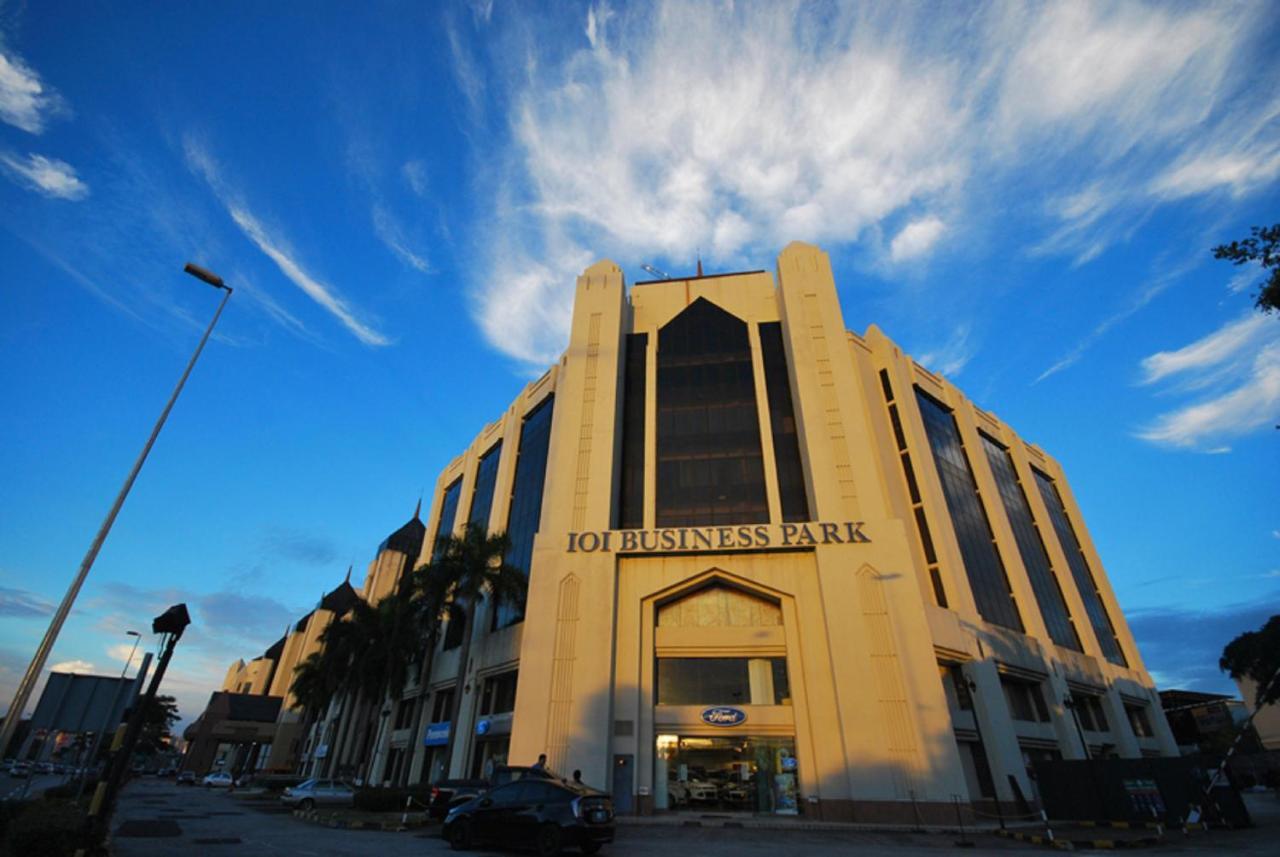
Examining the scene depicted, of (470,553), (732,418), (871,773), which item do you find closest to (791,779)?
(871,773)

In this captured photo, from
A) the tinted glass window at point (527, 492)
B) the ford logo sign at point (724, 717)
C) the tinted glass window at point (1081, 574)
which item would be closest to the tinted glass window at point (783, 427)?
the ford logo sign at point (724, 717)

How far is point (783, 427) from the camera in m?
36.1

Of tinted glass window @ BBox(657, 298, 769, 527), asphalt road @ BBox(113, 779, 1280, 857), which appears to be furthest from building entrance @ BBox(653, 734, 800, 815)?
tinted glass window @ BBox(657, 298, 769, 527)

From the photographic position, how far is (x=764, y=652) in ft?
98.9

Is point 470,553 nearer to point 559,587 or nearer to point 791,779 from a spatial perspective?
point 559,587

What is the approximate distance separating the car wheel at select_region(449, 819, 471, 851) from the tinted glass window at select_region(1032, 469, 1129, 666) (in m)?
49.1

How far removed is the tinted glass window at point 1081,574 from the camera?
47456mm

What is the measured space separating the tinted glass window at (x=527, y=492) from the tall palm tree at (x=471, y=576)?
1231 mm

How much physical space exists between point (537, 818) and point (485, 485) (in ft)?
127

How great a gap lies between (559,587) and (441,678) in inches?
713

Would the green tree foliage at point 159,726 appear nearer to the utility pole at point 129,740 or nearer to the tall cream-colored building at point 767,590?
the tall cream-colored building at point 767,590

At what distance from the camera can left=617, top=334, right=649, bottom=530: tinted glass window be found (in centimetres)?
3506

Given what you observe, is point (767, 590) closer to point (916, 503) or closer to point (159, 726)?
point (916, 503)

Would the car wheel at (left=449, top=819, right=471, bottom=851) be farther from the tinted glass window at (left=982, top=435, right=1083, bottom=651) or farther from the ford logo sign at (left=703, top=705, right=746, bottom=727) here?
the tinted glass window at (left=982, top=435, right=1083, bottom=651)
